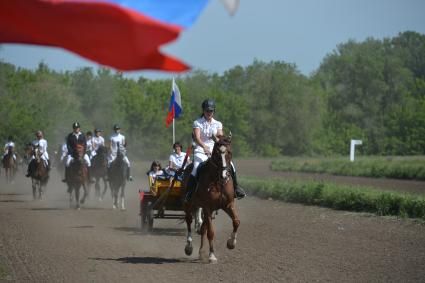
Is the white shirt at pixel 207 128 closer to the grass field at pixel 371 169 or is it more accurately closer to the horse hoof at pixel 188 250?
the horse hoof at pixel 188 250

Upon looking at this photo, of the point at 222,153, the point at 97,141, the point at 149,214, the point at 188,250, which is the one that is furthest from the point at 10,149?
the point at 222,153

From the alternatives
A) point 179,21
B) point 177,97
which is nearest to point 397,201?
point 177,97

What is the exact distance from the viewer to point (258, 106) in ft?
310

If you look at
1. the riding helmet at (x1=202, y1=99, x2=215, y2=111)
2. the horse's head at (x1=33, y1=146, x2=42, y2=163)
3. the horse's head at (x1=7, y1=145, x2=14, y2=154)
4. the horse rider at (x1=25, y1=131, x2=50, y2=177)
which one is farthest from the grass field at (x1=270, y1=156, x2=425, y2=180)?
the riding helmet at (x1=202, y1=99, x2=215, y2=111)

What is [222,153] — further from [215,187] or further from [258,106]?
[258,106]

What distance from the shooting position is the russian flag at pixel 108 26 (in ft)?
12.6

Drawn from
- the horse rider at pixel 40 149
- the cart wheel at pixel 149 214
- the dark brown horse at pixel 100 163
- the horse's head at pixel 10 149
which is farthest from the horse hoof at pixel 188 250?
the horse's head at pixel 10 149

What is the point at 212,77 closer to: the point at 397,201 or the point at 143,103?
the point at 143,103

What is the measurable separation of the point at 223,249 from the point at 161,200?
2.34 metres

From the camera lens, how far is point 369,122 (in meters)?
106

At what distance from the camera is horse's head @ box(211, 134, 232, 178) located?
12.7 meters

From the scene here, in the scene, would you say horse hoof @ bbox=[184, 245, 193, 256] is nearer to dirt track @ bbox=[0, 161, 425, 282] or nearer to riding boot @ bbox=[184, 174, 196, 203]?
dirt track @ bbox=[0, 161, 425, 282]

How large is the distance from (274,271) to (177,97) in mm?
9103

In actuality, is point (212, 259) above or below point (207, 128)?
below
